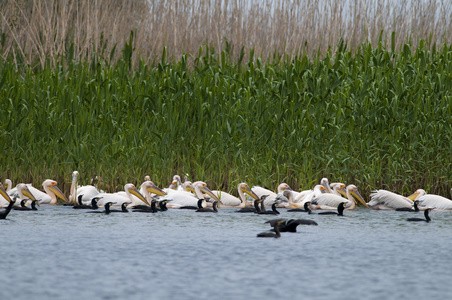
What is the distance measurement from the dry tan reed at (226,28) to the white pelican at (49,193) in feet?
17.9

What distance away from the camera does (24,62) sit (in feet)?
55.4

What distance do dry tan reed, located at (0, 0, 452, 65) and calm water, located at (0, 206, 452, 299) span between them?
7772mm

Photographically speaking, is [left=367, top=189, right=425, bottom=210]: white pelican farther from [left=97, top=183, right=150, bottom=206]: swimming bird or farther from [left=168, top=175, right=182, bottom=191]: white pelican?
[left=97, top=183, right=150, bottom=206]: swimming bird

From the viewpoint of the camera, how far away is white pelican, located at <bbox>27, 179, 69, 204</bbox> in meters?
11.7

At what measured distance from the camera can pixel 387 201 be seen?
1144cm

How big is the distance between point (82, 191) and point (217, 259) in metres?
5.45

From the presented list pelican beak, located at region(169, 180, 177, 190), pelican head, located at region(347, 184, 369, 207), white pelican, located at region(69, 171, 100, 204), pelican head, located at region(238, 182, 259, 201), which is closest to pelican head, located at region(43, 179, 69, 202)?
white pelican, located at region(69, 171, 100, 204)

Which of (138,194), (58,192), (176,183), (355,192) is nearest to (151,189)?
(138,194)

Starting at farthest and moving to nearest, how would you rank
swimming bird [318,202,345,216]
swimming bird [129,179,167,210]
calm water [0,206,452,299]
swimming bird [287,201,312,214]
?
swimming bird [129,179,167,210] < swimming bird [287,201,312,214] < swimming bird [318,202,345,216] < calm water [0,206,452,299]

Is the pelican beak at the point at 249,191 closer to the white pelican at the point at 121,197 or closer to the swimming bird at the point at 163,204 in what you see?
the swimming bird at the point at 163,204

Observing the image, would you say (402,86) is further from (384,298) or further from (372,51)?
(384,298)

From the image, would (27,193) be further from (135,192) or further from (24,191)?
(135,192)

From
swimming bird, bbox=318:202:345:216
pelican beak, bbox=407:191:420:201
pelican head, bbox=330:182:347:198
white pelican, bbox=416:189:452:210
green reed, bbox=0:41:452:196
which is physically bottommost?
swimming bird, bbox=318:202:345:216

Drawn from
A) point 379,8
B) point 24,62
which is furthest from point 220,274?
point 379,8
